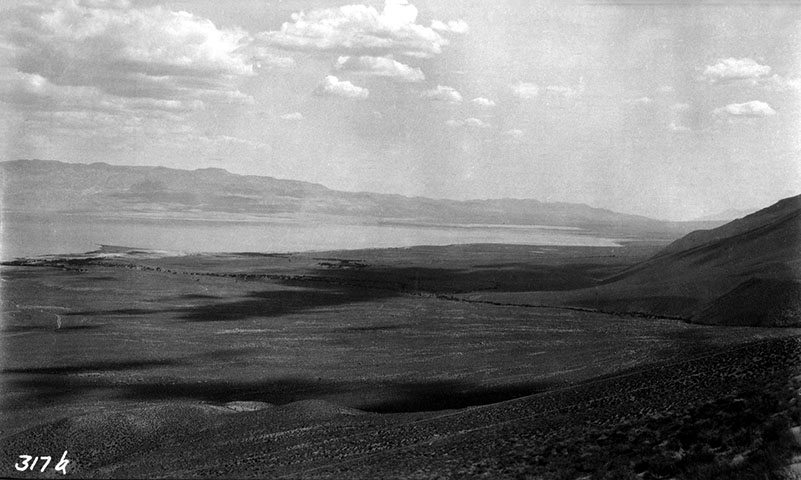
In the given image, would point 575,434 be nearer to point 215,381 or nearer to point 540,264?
point 215,381

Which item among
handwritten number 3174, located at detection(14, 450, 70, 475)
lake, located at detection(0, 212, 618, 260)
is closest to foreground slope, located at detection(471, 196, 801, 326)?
handwritten number 3174, located at detection(14, 450, 70, 475)

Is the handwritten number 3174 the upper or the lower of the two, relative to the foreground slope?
lower

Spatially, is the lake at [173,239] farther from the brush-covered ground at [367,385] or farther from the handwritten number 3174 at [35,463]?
the handwritten number 3174 at [35,463]

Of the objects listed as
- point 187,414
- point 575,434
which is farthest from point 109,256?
point 575,434

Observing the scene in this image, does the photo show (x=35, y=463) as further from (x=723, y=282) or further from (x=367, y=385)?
(x=723, y=282)

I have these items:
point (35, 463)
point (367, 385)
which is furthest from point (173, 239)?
point (35, 463)

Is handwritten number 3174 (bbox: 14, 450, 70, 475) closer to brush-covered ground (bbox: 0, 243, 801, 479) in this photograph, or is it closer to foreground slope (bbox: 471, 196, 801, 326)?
brush-covered ground (bbox: 0, 243, 801, 479)

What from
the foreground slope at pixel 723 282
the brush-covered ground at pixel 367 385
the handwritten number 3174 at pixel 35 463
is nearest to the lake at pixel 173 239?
the brush-covered ground at pixel 367 385
